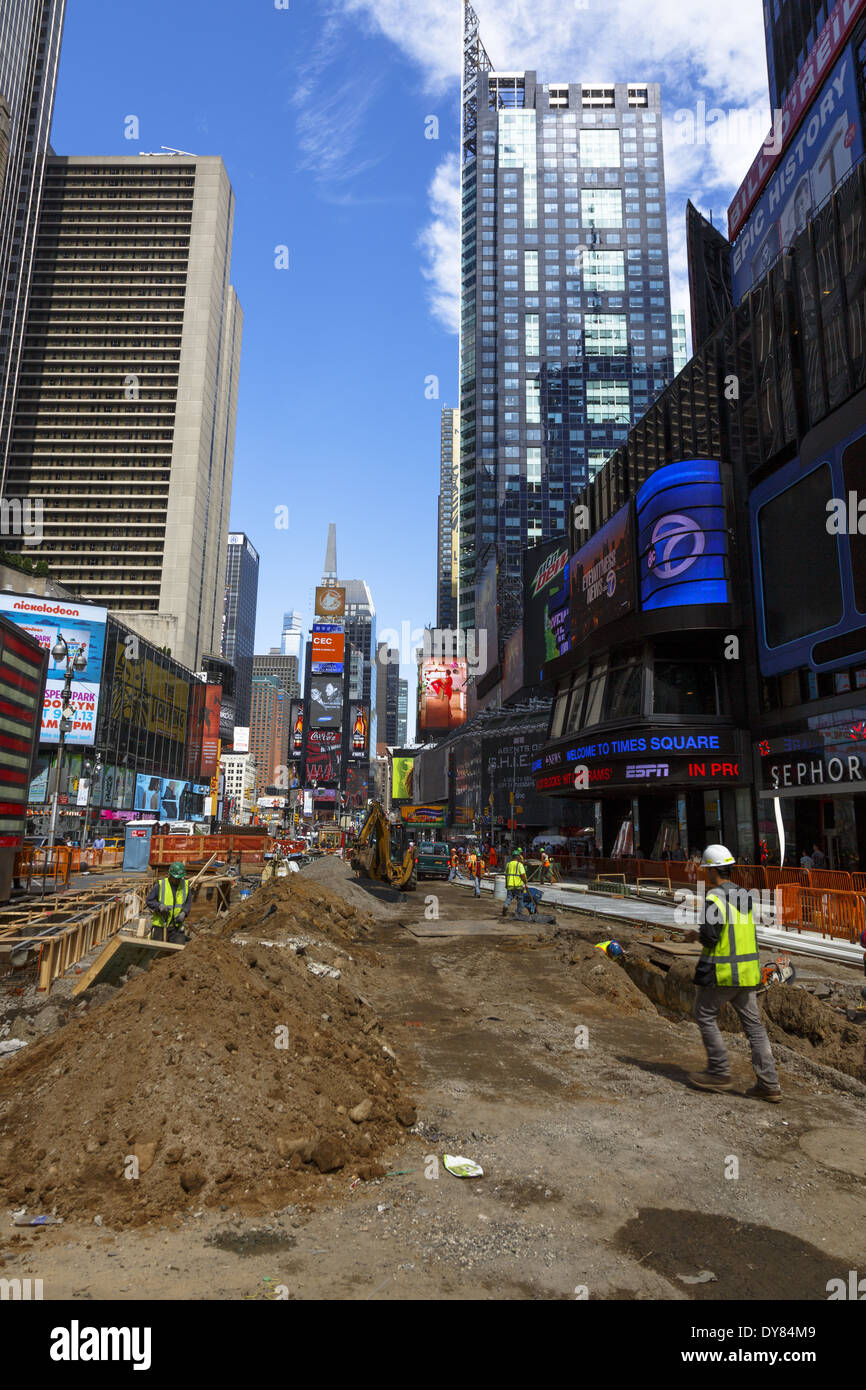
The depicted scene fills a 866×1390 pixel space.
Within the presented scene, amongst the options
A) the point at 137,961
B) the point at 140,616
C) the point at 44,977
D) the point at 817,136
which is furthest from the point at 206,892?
the point at 140,616

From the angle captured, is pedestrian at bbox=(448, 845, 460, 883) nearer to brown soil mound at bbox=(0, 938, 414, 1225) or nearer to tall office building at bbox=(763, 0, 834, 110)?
brown soil mound at bbox=(0, 938, 414, 1225)

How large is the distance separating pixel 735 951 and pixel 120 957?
7.40m

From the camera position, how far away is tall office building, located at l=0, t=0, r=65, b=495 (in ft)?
365

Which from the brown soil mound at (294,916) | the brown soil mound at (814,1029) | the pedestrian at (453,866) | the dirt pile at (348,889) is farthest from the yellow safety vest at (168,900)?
the pedestrian at (453,866)

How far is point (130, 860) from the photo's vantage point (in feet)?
110

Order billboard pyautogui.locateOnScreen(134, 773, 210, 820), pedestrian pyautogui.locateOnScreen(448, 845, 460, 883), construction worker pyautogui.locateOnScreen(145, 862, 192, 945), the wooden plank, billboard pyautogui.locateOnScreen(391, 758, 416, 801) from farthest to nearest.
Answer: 1. billboard pyautogui.locateOnScreen(391, 758, 416, 801)
2. billboard pyautogui.locateOnScreen(134, 773, 210, 820)
3. pedestrian pyautogui.locateOnScreen(448, 845, 460, 883)
4. construction worker pyautogui.locateOnScreen(145, 862, 192, 945)
5. the wooden plank

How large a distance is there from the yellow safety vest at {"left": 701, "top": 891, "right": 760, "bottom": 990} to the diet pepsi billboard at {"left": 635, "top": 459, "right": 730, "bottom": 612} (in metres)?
27.6

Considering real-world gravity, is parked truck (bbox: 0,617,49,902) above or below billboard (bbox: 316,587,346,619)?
below

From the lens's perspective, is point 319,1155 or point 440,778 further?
point 440,778

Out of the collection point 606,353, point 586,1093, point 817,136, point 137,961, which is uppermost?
point 606,353

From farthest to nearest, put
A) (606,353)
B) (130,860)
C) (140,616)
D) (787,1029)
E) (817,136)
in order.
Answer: (606,353)
(140,616)
(817,136)
(130,860)
(787,1029)

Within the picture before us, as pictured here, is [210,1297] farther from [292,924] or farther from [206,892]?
[206,892]

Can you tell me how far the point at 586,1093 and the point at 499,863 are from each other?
42560 millimetres

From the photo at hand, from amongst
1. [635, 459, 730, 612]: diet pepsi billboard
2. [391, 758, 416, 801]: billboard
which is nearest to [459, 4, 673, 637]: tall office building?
[391, 758, 416, 801]: billboard
